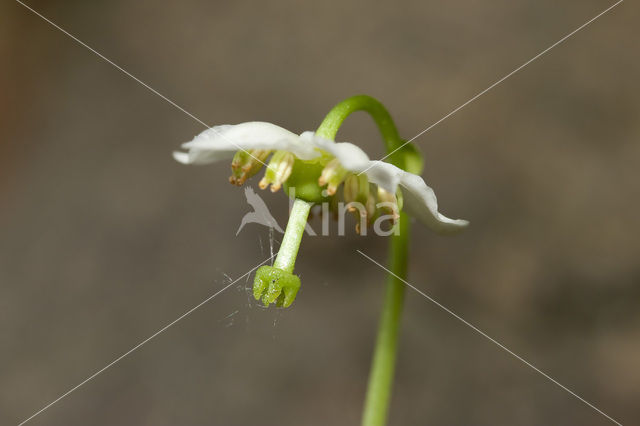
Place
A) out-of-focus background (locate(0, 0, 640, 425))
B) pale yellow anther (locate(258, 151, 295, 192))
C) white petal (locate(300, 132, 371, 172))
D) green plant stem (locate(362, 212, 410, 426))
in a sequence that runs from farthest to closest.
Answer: out-of-focus background (locate(0, 0, 640, 425)), green plant stem (locate(362, 212, 410, 426)), pale yellow anther (locate(258, 151, 295, 192)), white petal (locate(300, 132, 371, 172))

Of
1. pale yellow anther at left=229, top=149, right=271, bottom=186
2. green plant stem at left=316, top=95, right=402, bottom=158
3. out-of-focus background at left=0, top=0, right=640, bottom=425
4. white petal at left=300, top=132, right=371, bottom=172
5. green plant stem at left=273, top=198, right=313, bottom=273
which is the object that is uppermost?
out-of-focus background at left=0, top=0, right=640, bottom=425

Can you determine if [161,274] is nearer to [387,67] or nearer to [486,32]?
[387,67]

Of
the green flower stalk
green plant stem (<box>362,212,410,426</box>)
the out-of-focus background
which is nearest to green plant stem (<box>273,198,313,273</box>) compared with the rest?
the green flower stalk

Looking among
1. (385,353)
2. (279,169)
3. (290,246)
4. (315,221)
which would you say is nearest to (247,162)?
(279,169)

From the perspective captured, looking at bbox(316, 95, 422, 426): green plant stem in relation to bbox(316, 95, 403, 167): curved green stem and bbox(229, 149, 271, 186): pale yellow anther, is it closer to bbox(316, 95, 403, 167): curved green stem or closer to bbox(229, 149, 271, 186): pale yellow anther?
bbox(316, 95, 403, 167): curved green stem

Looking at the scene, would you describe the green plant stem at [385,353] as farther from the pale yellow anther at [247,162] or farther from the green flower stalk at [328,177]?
the pale yellow anther at [247,162]

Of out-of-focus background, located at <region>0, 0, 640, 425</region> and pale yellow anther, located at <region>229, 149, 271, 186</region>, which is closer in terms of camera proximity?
pale yellow anther, located at <region>229, 149, 271, 186</region>

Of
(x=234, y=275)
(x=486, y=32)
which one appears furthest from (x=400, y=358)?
(x=486, y=32)

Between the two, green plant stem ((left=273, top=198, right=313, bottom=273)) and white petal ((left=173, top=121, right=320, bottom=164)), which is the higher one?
white petal ((left=173, top=121, right=320, bottom=164))
